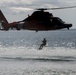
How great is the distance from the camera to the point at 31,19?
158 ft

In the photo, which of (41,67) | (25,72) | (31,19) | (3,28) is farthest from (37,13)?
(41,67)

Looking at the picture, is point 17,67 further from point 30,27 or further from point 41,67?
point 30,27

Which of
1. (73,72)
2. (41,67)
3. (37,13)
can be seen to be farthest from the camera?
(41,67)

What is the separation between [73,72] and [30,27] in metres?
8.75

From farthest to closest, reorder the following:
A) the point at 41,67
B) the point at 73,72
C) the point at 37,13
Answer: the point at 41,67 < the point at 73,72 < the point at 37,13

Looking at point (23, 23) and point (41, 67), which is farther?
point (41, 67)

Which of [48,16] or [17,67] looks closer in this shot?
[48,16]

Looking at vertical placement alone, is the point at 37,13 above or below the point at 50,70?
above

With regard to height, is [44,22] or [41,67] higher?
[44,22]

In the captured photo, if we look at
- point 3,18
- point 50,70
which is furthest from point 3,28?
point 50,70

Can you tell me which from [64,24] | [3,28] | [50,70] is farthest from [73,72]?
[3,28]

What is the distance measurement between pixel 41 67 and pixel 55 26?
12253 millimetres

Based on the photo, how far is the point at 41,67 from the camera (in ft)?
189

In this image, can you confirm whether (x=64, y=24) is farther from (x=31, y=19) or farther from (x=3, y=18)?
(x=3, y=18)
